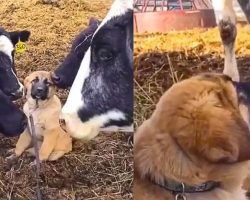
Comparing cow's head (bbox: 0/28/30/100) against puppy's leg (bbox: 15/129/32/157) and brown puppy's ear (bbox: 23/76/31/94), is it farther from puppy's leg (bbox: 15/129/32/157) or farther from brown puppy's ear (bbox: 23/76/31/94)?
puppy's leg (bbox: 15/129/32/157)

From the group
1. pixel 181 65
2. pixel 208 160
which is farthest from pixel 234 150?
pixel 181 65

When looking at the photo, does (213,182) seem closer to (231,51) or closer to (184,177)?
(184,177)

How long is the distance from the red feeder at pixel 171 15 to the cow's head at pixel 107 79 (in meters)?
0.06

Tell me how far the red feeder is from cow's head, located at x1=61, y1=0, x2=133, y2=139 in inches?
2.4

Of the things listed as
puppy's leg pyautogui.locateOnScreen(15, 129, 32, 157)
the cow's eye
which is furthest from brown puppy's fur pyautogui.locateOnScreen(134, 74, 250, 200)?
puppy's leg pyautogui.locateOnScreen(15, 129, 32, 157)

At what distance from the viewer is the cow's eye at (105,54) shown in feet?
10.8

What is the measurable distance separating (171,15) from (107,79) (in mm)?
500

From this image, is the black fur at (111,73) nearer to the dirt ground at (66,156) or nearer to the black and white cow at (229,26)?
the dirt ground at (66,156)

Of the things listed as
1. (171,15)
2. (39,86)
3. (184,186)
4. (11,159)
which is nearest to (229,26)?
(171,15)

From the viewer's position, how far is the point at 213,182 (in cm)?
303

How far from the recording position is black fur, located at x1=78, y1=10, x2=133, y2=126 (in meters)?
3.28

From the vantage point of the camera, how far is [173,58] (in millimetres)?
3260

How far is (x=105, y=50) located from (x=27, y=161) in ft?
2.71

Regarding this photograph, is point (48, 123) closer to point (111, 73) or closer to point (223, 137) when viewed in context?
point (111, 73)
